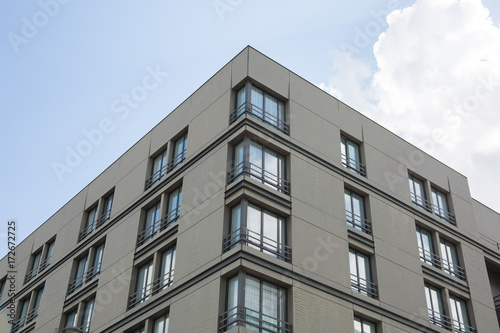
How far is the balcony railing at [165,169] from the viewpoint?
33.7m

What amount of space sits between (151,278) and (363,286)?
33.4 feet

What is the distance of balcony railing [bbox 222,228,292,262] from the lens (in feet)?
86.5

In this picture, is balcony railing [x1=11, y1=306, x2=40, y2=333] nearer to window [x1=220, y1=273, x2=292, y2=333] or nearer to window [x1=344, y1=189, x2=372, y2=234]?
window [x1=220, y1=273, x2=292, y2=333]

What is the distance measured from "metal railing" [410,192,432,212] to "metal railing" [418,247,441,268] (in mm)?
2786

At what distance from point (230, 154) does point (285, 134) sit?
3106 millimetres

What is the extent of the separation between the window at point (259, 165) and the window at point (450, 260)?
455 inches

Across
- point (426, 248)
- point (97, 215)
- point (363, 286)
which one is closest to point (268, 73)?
point (363, 286)

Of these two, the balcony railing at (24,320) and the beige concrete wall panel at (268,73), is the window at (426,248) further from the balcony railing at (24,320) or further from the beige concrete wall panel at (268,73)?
the balcony railing at (24,320)

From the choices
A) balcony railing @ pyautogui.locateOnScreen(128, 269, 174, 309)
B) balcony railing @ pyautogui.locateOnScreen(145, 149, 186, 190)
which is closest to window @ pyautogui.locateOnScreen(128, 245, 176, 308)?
balcony railing @ pyautogui.locateOnScreen(128, 269, 174, 309)

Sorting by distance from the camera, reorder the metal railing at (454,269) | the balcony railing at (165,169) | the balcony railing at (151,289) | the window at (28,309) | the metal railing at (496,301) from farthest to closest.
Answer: the window at (28,309) → the metal railing at (496,301) → the metal railing at (454,269) → the balcony railing at (165,169) → the balcony railing at (151,289)

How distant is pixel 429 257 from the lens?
34.3 metres

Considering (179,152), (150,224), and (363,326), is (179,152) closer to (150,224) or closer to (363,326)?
(150,224)

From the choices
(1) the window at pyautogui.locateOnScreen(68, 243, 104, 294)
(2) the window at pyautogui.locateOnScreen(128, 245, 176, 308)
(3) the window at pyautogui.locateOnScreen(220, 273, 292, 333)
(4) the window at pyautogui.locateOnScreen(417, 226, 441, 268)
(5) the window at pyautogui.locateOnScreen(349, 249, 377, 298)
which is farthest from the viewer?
(1) the window at pyautogui.locateOnScreen(68, 243, 104, 294)

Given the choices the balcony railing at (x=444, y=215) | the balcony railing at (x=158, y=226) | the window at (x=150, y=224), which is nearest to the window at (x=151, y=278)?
the balcony railing at (x=158, y=226)
